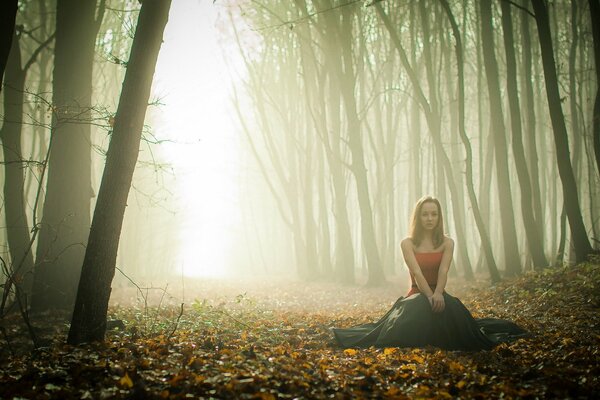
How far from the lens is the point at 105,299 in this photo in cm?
450

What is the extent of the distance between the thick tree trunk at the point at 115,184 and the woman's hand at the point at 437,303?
402cm

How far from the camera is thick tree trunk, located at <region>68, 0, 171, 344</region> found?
14.3 ft

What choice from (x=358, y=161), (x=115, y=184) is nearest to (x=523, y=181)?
(x=358, y=161)

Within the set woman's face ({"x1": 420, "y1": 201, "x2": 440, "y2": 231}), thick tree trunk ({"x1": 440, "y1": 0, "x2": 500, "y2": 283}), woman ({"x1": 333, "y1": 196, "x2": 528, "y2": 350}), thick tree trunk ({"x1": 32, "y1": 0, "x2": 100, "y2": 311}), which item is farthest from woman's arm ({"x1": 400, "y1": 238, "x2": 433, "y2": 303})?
thick tree trunk ({"x1": 440, "y1": 0, "x2": 500, "y2": 283})

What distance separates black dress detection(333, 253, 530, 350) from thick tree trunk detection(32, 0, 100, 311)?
5432 millimetres

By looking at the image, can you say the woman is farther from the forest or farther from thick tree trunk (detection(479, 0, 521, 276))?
thick tree trunk (detection(479, 0, 521, 276))

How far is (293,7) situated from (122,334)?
50.0ft

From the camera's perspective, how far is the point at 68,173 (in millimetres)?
7234

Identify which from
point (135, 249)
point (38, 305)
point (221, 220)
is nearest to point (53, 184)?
point (38, 305)

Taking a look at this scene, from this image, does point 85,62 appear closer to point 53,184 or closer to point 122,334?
point 53,184

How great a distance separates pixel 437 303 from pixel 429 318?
219mm

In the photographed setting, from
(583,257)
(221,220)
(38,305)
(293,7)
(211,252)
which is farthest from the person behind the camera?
(211,252)

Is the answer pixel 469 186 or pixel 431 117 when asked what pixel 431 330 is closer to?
pixel 469 186

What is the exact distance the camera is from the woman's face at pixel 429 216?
18.4 feet
